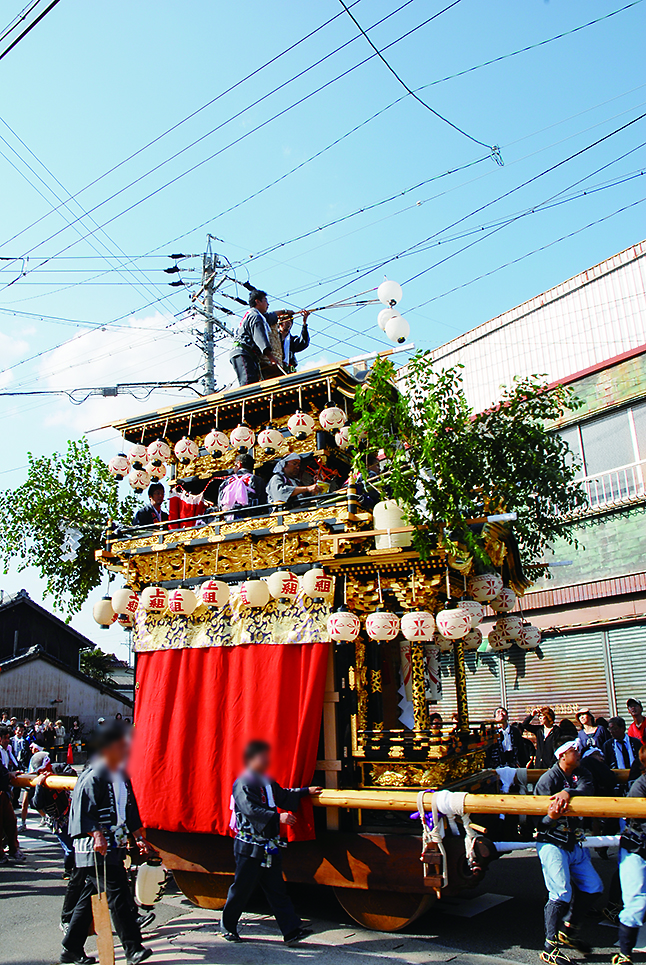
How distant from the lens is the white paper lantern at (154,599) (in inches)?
340

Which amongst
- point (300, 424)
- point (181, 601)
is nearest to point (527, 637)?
point (300, 424)

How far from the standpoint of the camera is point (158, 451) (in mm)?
10211

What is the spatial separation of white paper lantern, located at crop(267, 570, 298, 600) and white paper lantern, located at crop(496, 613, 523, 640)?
2.90 meters

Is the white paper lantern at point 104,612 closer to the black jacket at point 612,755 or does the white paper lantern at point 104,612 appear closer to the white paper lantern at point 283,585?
the white paper lantern at point 283,585

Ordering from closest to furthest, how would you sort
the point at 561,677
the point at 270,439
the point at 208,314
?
the point at 270,439 < the point at 561,677 < the point at 208,314

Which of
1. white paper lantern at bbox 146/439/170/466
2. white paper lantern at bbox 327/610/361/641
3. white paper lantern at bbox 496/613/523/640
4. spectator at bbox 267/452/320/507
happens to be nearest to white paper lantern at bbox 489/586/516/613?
white paper lantern at bbox 496/613/523/640

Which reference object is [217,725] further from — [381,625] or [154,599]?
[381,625]

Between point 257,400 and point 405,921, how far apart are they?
21.1ft

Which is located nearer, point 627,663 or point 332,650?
point 332,650

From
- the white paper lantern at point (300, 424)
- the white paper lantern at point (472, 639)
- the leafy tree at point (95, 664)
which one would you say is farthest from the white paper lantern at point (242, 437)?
the leafy tree at point (95, 664)

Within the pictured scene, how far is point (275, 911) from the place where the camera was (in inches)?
255

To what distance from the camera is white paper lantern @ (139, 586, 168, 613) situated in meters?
8.64

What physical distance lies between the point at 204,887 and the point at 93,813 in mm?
2753

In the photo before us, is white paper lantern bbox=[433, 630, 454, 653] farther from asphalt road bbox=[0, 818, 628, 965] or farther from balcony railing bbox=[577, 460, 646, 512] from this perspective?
balcony railing bbox=[577, 460, 646, 512]
